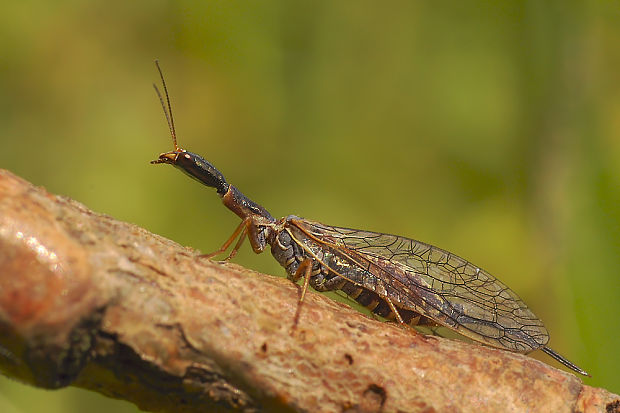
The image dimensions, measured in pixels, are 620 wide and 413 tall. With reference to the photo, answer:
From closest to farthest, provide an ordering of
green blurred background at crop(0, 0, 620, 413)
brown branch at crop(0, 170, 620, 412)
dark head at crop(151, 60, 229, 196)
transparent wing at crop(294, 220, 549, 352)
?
brown branch at crop(0, 170, 620, 412), transparent wing at crop(294, 220, 549, 352), dark head at crop(151, 60, 229, 196), green blurred background at crop(0, 0, 620, 413)

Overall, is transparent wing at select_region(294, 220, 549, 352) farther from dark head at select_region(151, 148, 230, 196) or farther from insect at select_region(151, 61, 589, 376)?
dark head at select_region(151, 148, 230, 196)

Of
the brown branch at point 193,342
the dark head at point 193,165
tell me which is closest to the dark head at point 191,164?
the dark head at point 193,165

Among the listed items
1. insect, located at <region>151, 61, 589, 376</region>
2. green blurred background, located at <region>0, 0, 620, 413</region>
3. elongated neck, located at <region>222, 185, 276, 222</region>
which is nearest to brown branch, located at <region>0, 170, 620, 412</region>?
insect, located at <region>151, 61, 589, 376</region>

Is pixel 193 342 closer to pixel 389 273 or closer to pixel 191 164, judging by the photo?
pixel 191 164

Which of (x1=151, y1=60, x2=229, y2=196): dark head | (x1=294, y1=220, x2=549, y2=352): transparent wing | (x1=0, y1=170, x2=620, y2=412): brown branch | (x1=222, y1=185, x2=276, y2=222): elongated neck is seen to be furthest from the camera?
(x1=222, y1=185, x2=276, y2=222): elongated neck

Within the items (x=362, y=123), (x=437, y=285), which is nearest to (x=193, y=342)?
(x=437, y=285)

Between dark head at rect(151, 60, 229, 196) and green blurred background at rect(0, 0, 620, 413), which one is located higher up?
green blurred background at rect(0, 0, 620, 413)

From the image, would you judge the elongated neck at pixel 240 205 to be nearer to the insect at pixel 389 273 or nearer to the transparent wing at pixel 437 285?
the insect at pixel 389 273

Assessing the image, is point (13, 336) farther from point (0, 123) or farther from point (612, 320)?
point (612, 320)
